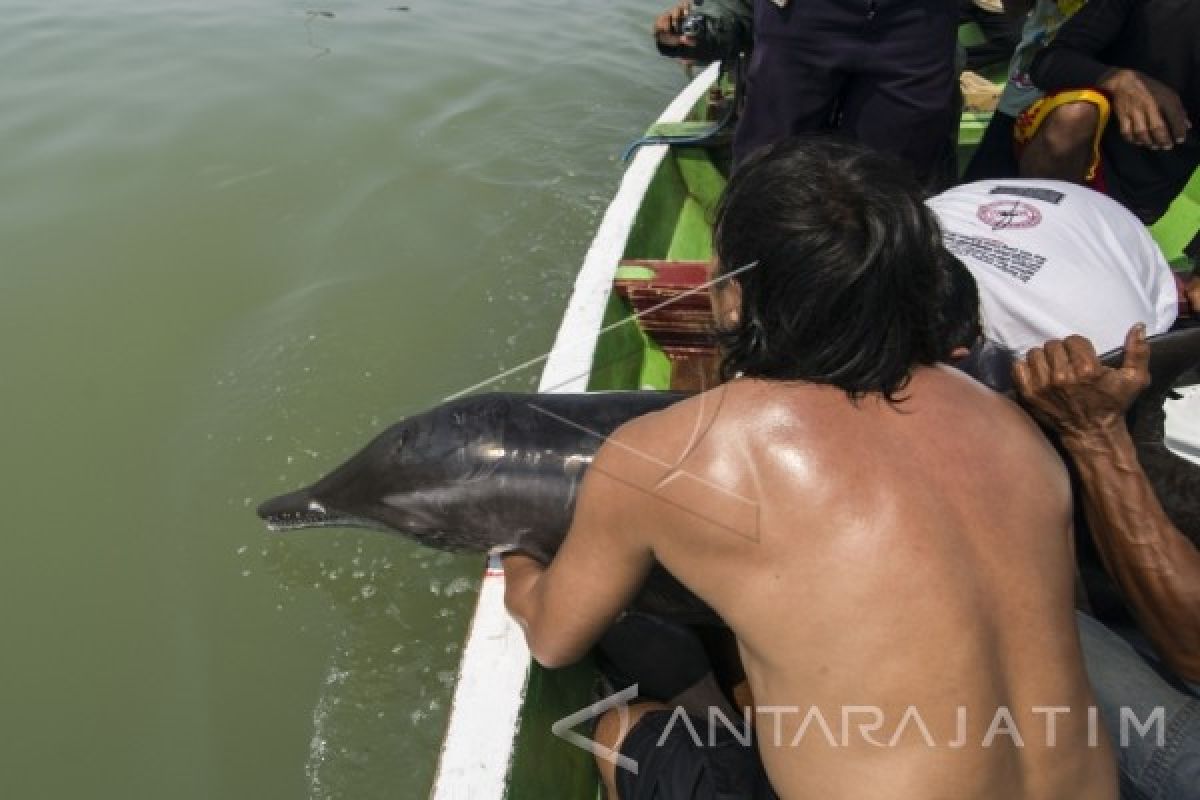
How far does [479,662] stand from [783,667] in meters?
1.01

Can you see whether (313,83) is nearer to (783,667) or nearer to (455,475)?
(455,475)

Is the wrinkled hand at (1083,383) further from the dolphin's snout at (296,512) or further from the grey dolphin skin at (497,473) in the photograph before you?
the dolphin's snout at (296,512)

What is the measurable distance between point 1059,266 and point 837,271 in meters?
1.20

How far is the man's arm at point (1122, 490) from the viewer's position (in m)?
1.86

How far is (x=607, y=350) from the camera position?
3.27m

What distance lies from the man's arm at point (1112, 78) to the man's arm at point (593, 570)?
2.82 metres

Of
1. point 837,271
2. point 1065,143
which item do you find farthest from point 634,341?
point 837,271

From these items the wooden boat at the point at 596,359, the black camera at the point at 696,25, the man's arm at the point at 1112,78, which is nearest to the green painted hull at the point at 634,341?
the wooden boat at the point at 596,359

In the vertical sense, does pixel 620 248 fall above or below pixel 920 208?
below

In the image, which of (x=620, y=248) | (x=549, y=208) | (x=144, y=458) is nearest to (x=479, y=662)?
(x=620, y=248)

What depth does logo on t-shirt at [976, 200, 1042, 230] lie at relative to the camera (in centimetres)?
240

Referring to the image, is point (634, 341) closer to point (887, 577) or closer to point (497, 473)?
point (497, 473)

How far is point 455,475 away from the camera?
237cm

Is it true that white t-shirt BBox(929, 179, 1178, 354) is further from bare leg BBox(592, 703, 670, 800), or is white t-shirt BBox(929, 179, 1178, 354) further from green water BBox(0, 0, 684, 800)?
green water BBox(0, 0, 684, 800)
